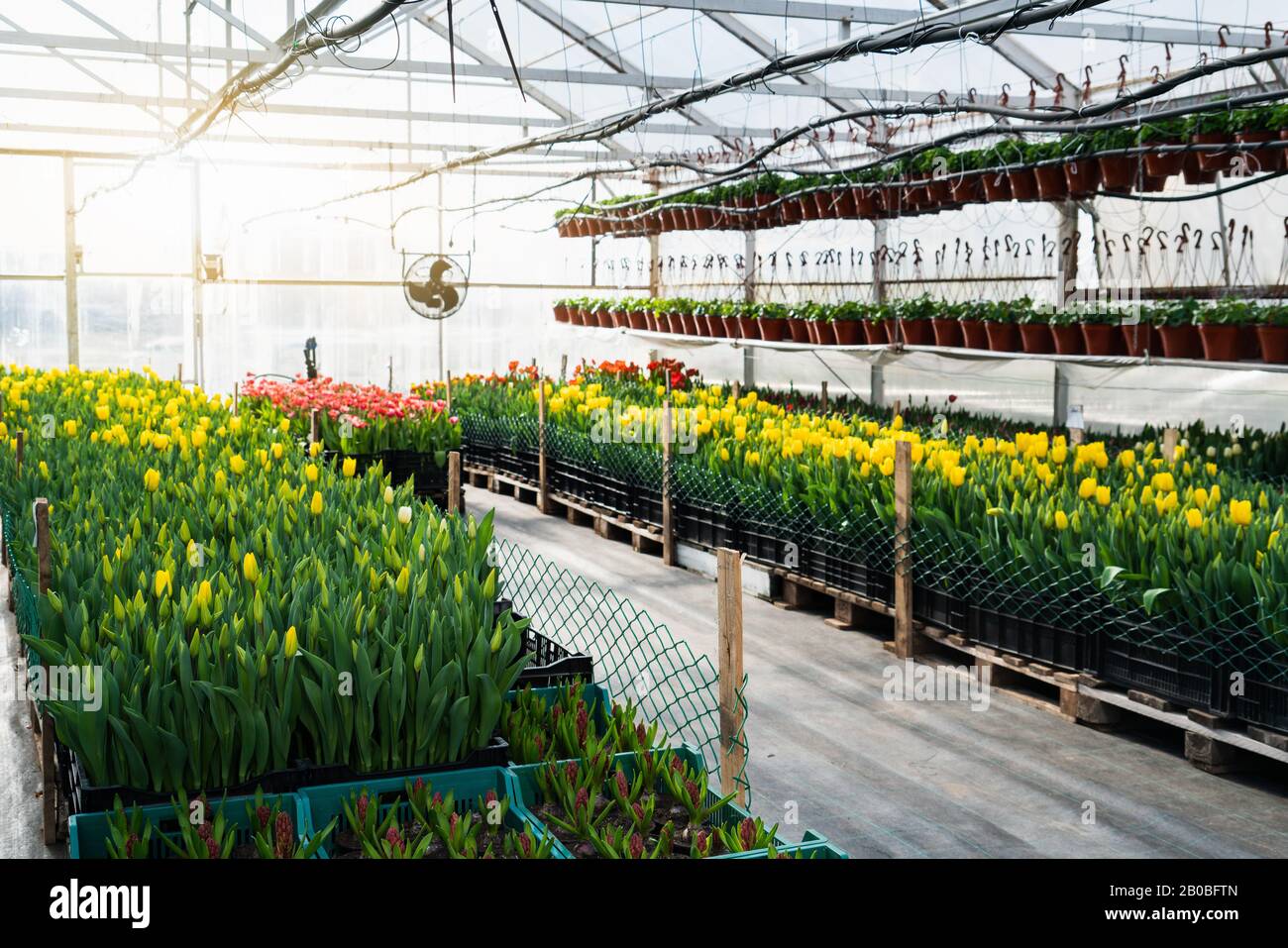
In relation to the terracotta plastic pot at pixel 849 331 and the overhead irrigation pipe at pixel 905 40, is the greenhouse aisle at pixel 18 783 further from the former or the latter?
the terracotta plastic pot at pixel 849 331

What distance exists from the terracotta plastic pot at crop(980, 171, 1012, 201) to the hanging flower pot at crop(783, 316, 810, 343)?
2.62 meters

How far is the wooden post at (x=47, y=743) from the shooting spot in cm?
347

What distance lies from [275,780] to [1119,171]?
22.0 ft

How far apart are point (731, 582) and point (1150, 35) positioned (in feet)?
28.3

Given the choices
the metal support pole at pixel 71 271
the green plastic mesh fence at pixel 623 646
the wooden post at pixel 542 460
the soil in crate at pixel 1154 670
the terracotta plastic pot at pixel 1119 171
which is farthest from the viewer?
the metal support pole at pixel 71 271

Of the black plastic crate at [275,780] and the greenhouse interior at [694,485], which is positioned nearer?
the black plastic crate at [275,780]

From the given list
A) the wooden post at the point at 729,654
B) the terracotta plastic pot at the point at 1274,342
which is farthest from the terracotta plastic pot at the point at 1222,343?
the wooden post at the point at 729,654

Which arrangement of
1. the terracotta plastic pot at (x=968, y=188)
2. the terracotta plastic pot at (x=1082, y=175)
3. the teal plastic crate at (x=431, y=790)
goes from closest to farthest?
the teal plastic crate at (x=431, y=790) < the terracotta plastic pot at (x=1082, y=175) < the terracotta plastic pot at (x=968, y=188)

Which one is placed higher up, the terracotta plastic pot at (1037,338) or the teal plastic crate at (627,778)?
the terracotta plastic pot at (1037,338)

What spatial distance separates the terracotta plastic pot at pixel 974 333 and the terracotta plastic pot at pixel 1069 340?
2.39 feet

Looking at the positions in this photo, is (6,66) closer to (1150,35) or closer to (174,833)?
(1150,35)

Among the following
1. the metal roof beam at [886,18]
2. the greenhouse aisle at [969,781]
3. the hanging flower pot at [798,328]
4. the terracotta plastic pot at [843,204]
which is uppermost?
the metal roof beam at [886,18]

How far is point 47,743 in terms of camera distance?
3.77 m

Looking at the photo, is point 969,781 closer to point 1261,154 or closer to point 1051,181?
point 1261,154
